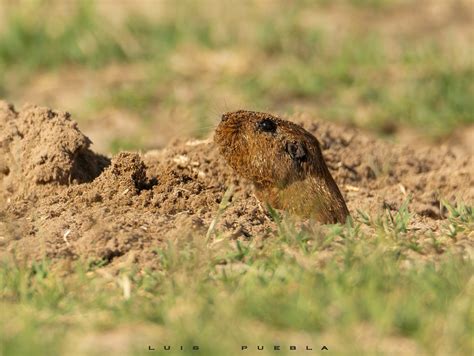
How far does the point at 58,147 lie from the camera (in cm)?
527

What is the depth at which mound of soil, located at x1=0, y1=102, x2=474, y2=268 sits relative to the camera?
4.52 meters

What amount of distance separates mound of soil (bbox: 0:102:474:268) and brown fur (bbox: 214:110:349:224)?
145 millimetres

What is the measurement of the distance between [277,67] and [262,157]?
12.9ft

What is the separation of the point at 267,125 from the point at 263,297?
1.64 meters

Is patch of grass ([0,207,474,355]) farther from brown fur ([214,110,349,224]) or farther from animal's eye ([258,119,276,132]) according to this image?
animal's eye ([258,119,276,132])

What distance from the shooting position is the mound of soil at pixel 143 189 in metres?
4.52

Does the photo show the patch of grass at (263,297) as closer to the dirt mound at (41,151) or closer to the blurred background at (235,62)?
the dirt mound at (41,151)

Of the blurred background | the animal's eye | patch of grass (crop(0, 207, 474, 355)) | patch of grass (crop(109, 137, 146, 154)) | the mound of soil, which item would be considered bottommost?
patch of grass (crop(0, 207, 474, 355))

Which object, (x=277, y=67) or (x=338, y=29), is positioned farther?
(x=338, y=29)

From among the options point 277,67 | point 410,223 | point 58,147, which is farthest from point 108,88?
point 410,223

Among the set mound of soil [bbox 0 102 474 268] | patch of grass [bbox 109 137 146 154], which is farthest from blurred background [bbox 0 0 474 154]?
mound of soil [bbox 0 102 474 268]

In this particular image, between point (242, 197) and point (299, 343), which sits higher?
point (242, 197)

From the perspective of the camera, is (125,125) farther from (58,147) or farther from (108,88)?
(58,147)

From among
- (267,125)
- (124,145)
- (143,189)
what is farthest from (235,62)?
(143,189)
